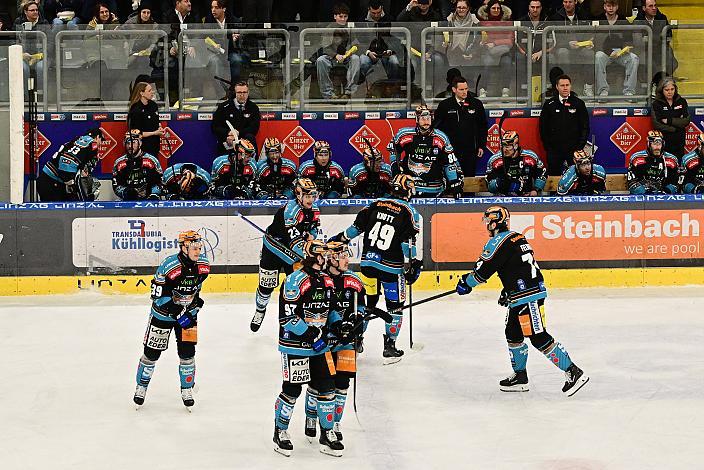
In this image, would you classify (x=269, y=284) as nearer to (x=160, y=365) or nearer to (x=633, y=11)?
(x=160, y=365)

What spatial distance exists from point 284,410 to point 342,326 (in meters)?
0.75

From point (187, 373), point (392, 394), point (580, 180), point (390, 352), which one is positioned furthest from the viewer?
point (580, 180)

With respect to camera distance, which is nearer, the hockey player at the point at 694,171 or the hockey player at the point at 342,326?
the hockey player at the point at 342,326

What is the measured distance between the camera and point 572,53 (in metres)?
16.7

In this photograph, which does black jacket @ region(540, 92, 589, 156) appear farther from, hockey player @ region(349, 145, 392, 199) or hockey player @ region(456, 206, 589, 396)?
hockey player @ region(456, 206, 589, 396)

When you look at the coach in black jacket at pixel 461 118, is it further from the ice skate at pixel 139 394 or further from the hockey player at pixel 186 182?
the ice skate at pixel 139 394

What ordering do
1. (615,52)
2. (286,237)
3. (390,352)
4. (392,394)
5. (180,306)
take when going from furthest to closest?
(615,52), (286,237), (390,352), (392,394), (180,306)

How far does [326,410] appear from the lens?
374 inches

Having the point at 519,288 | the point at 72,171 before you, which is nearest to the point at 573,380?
the point at 519,288

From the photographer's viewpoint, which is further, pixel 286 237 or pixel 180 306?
pixel 286 237

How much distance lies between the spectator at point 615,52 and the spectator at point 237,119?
4507 millimetres

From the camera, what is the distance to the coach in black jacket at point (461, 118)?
53.6 ft

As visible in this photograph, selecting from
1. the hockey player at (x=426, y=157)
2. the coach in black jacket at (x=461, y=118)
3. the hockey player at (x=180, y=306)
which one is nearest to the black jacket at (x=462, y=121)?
the coach in black jacket at (x=461, y=118)

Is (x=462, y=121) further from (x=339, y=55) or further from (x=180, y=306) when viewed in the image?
(x=180, y=306)
